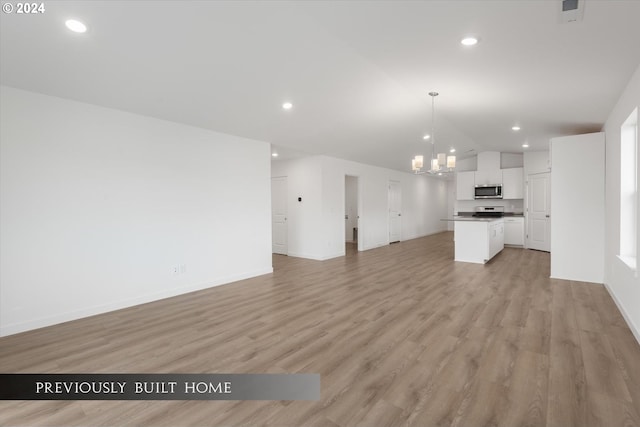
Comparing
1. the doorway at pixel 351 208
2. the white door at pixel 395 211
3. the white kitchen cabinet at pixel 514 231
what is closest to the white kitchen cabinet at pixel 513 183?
the white kitchen cabinet at pixel 514 231

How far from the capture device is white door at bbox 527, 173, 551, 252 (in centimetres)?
821

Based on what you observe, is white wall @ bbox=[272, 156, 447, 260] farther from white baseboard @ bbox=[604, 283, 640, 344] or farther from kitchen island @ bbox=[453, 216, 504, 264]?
white baseboard @ bbox=[604, 283, 640, 344]

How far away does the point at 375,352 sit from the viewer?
2.75 m

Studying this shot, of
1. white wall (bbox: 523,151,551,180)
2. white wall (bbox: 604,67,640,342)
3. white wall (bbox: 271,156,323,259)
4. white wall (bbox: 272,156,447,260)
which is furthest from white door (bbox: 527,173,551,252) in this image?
white wall (bbox: 271,156,323,259)

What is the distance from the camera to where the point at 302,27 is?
251 centimetres

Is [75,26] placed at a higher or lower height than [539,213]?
higher

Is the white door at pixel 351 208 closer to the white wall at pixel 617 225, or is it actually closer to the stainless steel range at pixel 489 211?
the stainless steel range at pixel 489 211

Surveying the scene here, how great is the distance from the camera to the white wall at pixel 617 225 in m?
3.11

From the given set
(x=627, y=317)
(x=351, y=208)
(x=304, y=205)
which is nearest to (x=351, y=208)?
(x=351, y=208)

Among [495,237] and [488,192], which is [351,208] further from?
[495,237]

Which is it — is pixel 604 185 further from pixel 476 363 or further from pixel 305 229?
pixel 305 229

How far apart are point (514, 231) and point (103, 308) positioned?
10113 mm

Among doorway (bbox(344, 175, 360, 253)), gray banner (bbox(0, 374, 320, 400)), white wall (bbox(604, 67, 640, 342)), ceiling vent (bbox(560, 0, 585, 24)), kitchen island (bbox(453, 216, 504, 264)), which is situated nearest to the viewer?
ceiling vent (bbox(560, 0, 585, 24))

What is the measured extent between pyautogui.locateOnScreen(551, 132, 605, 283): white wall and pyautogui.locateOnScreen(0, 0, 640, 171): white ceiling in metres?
0.53
